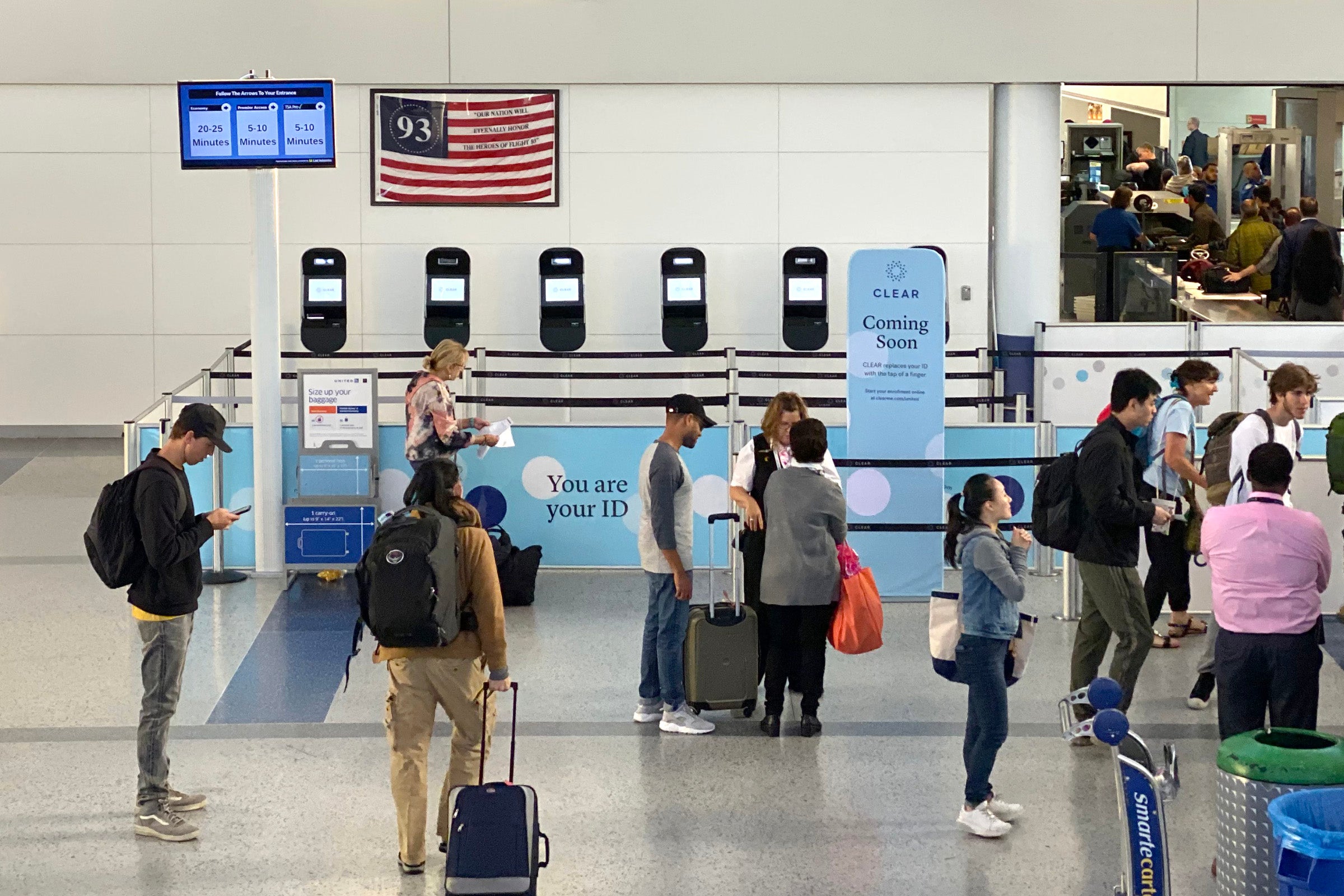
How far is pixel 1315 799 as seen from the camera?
4.95 metres

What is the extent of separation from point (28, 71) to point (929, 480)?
31.3ft

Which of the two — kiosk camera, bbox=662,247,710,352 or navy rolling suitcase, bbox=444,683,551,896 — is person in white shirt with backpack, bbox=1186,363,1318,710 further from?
kiosk camera, bbox=662,247,710,352

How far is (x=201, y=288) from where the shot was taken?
50.3 ft

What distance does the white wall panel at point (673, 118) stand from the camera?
1505 cm

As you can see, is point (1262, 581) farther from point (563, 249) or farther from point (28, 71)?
point (28, 71)

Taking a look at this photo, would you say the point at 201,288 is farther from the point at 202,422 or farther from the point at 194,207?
the point at 202,422

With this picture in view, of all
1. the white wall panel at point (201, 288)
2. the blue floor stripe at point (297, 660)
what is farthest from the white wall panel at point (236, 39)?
the blue floor stripe at point (297, 660)

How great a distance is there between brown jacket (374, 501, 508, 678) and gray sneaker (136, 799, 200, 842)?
1151mm

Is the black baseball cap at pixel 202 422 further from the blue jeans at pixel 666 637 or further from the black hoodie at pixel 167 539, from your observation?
the blue jeans at pixel 666 637

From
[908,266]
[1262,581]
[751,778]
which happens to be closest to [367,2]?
[908,266]

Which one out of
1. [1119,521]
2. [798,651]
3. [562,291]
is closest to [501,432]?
[798,651]

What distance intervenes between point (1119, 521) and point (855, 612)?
45.2 inches

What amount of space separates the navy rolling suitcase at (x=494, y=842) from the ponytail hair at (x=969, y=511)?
75.0 inches

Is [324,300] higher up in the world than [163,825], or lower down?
higher up
